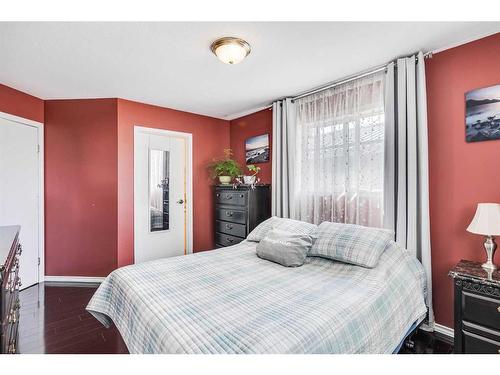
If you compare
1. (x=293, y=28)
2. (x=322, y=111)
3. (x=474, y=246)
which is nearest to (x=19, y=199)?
(x=293, y=28)

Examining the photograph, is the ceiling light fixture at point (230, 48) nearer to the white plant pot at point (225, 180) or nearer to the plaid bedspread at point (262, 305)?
the plaid bedspread at point (262, 305)

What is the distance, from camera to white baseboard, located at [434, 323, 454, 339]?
2122 millimetres

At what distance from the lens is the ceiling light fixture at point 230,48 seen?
1.94 meters

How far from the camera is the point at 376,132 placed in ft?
8.32

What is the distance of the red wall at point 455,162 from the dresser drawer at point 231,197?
209cm

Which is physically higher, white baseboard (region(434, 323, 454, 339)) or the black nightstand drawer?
the black nightstand drawer

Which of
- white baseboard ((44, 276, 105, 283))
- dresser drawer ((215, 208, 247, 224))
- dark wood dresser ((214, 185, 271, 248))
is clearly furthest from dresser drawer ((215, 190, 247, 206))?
white baseboard ((44, 276, 105, 283))

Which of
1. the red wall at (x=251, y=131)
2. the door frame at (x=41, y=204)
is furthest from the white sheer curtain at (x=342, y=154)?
the door frame at (x=41, y=204)

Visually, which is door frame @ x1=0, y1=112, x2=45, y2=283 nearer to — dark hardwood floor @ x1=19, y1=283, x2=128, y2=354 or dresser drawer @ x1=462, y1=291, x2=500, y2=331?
A: dark hardwood floor @ x1=19, y1=283, x2=128, y2=354

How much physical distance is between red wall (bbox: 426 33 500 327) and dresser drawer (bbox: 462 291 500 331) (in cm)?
42

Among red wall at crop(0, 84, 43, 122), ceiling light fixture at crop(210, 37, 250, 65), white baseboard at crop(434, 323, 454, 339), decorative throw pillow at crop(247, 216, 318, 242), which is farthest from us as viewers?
red wall at crop(0, 84, 43, 122)

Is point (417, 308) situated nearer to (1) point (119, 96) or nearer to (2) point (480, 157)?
(2) point (480, 157)

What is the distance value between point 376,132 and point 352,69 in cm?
65

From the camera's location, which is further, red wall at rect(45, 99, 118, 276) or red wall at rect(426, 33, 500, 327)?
red wall at rect(45, 99, 118, 276)
